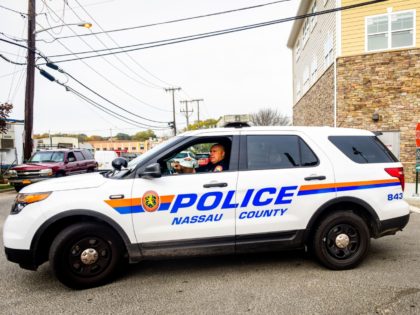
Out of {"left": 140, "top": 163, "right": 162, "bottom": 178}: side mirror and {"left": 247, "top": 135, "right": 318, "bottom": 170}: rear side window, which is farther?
{"left": 247, "top": 135, "right": 318, "bottom": 170}: rear side window

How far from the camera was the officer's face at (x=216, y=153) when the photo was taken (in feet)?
12.7

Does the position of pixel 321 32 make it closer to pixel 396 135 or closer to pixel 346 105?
pixel 346 105

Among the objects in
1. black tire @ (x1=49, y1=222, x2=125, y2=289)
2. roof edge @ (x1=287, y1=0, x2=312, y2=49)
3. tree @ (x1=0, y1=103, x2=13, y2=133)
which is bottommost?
black tire @ (x1=49, y1=222, x2=125, y2=289)

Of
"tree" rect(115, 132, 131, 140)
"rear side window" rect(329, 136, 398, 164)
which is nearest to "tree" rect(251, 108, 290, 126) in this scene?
"rear side window" rect(329, 136, 398, 164)

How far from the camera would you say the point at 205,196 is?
3480 mm

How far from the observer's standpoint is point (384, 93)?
13039 mm

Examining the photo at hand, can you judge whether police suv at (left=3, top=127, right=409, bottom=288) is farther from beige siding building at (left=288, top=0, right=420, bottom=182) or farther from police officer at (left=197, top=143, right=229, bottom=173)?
beige siding building at (left=288, top=0, right=420, bottom=182)

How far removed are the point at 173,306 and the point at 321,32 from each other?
1707 centimetres

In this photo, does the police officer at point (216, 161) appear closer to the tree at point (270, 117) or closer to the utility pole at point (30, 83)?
the utility pole at point (30, 83)

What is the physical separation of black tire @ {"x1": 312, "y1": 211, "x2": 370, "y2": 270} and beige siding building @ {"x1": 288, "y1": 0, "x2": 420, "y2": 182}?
10153 mm

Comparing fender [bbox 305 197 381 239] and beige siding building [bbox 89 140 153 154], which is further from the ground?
beige siding building [bbox 89 140 153 154]

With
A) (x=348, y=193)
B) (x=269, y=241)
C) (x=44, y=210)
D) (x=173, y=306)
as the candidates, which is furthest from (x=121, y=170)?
(x=348, y=193)

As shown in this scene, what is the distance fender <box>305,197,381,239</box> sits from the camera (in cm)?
372

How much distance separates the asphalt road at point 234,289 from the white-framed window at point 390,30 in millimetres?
11734
